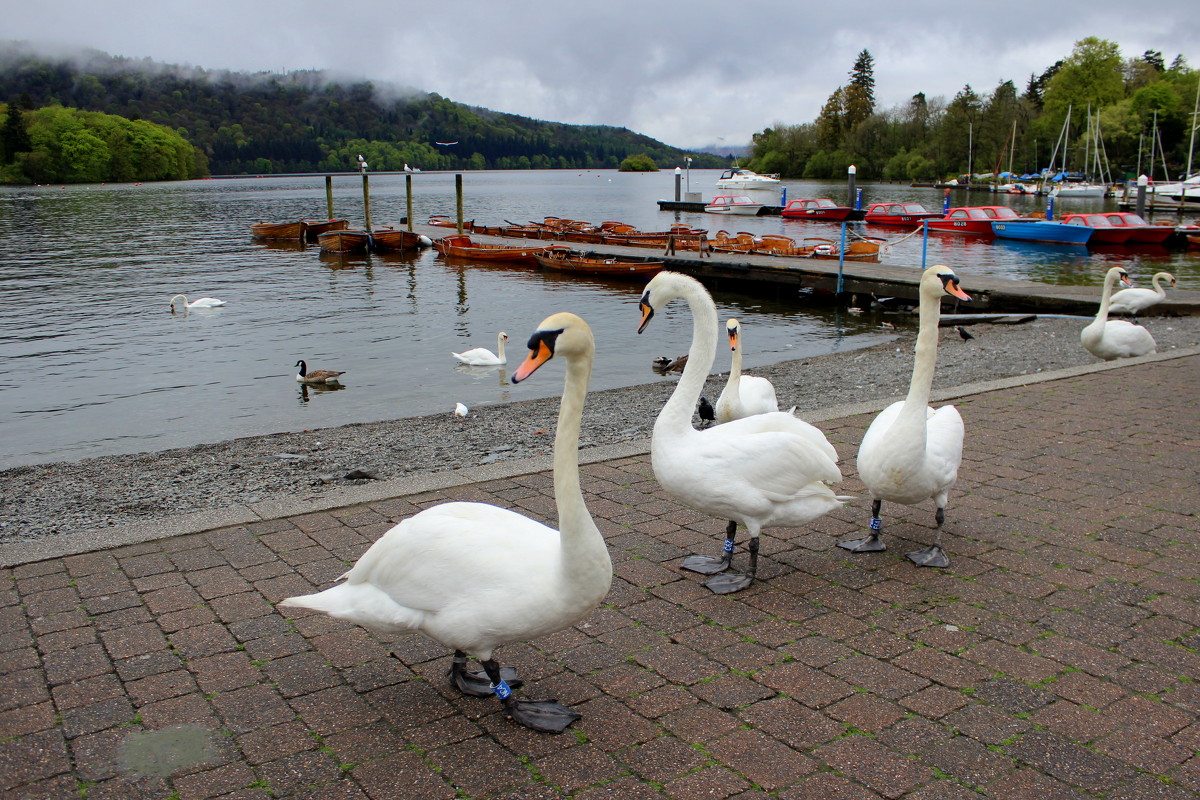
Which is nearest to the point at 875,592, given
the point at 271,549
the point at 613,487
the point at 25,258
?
the point at 613,487

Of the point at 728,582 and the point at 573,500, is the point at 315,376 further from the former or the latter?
the point at 573,500

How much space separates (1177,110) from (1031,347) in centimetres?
9337

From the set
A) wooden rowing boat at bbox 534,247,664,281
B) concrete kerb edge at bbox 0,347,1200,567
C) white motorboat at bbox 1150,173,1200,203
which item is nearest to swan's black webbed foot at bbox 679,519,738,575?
concrete kerb edge at bbox 0,347,1200,567

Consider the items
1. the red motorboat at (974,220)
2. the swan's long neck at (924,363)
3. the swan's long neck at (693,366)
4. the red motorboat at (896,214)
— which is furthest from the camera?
the red motorboat at (896,214)

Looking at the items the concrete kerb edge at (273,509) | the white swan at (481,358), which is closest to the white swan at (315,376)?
the white swan at (481,358)

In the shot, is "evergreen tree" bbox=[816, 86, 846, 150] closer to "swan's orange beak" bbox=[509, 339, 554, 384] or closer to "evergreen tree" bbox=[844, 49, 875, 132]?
"evergreen tree" bbox=[844, 49, 875, 132]

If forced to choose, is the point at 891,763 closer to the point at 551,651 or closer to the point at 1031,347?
the point at 551,651

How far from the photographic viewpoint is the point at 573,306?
25797 mm

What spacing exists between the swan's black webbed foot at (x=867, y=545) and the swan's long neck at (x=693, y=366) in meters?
1.27

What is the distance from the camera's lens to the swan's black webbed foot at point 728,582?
4.49 meters

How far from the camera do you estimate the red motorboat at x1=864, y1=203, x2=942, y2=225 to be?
46.8m

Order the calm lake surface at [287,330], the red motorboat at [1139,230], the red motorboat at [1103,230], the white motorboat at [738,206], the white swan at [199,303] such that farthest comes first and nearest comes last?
1. the white motorboat at [738,206]
2. the red motorboat at [1103,230]
3. the red motorboat at [1139,230]
4. the white swan at [199,303]
5. the calm lake surface at [287,330]

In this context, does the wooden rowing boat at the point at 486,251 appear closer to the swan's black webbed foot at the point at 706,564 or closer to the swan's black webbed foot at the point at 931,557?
the swan's black webbed foot at the point at 706,564

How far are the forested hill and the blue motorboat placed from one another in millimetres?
139040
